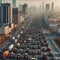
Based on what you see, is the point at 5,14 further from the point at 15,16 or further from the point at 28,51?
the point at 28,51

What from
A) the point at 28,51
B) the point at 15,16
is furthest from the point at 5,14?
the point at 28,51

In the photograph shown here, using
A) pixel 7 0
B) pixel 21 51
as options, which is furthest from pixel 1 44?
pixel 7 0

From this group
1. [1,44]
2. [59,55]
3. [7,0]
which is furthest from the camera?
[7,0]

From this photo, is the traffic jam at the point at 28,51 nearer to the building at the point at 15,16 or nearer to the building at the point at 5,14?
the building at the point at 5,14

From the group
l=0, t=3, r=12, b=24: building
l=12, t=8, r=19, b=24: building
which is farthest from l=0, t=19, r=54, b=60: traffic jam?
l=12, t=8, r=19, b=24: building

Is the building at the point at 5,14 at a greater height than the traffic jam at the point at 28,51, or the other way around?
the building at the point at 5,14

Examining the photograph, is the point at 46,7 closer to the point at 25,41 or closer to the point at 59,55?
the point at 25,41

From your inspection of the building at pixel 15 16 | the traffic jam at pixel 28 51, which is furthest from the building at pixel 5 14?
the traffic jam at pixel 28 51

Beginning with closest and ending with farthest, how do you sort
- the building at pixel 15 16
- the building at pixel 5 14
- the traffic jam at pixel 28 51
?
the traffic jam at pixel 28 51, the building at pixel 5 14, the building at pixel 15 16

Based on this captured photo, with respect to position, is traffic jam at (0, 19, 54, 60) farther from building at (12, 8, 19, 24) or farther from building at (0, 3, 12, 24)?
building at (12, 8, 19, 24)

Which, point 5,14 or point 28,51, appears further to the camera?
point 5,14

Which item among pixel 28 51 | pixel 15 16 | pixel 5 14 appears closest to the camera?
pixel 28 51
